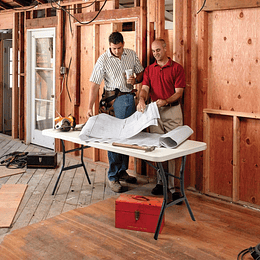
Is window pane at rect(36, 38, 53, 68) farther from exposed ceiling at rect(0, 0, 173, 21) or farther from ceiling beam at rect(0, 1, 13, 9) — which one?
ceiling beam at rect(0, 1, 13, 9)

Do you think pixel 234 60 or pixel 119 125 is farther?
pixel 234 60

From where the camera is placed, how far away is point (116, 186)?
427 centimetres

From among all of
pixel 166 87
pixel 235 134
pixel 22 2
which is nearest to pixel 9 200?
pixel 166 87

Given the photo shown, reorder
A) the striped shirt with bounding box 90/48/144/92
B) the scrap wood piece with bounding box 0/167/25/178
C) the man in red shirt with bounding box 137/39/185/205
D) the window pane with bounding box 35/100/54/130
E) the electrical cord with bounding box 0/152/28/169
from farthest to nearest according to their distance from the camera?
the window pane with bounding box 35/100/54/130, the electrical cord with bounding box 0/152/28/169, the scrap wood piece with bounding box 0/167/25/178, the striped shirt with bounding box 90/48/144/92, the man in red shirt with bounding box 137/39/185/205

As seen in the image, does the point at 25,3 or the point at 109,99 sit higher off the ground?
the point at 25,3

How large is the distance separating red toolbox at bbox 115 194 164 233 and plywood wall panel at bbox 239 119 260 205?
1.14m

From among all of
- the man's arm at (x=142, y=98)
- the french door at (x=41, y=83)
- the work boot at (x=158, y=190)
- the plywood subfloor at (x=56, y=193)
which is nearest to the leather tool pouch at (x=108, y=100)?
the man's arm at (x=142, y=98)

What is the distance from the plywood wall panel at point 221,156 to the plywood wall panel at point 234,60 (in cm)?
19

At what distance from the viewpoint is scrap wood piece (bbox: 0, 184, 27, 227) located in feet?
11.3

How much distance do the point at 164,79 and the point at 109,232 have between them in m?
1.72

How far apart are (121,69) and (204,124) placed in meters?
1.15

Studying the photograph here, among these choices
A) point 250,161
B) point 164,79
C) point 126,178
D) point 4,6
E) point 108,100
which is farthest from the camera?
point 4,6

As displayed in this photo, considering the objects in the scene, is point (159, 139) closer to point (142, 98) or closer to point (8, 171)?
point (142, 98)

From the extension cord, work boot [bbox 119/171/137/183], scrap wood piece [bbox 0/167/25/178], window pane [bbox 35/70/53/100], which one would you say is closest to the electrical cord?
scrap wood piece [bbox 0/167/25/178]
